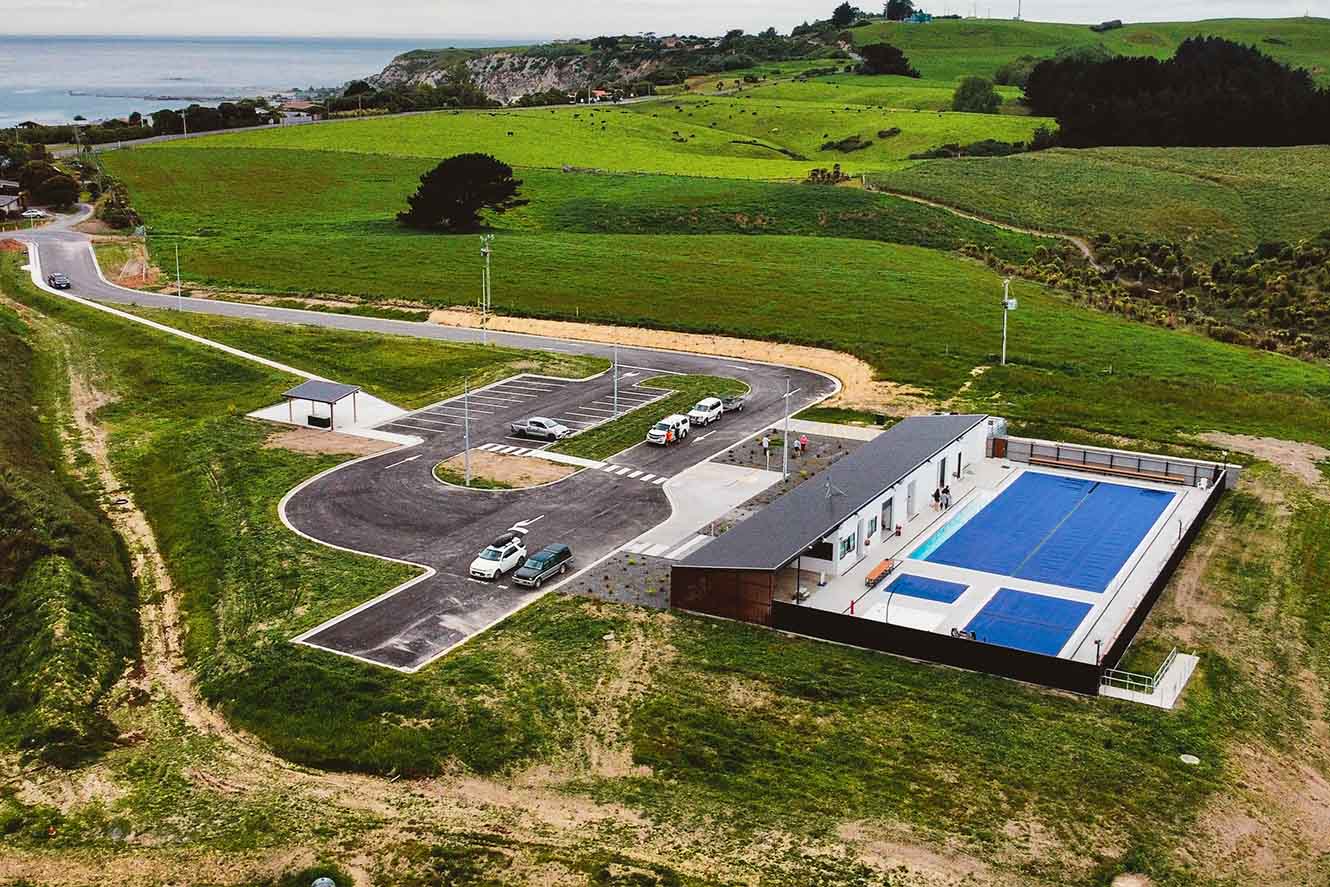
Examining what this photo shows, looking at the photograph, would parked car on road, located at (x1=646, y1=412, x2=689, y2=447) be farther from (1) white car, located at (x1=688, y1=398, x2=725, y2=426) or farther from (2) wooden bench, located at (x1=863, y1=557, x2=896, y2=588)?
(2) wooden bench, located at (x1=863, y1=557, x2=896, y2=588)

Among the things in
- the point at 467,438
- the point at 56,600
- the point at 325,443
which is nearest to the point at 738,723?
the point at 467,438

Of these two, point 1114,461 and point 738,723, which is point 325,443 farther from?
point 1114,461

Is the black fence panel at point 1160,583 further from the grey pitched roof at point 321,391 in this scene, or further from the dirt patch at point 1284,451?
the grey pitched roof at point 321,391

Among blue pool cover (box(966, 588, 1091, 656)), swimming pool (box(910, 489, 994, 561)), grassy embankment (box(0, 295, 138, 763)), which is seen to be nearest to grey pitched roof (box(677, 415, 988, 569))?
swimming pool (box(910, 489, 994, 561))

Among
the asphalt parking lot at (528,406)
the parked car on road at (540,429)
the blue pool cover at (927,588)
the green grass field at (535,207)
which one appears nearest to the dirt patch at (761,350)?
the asphalt parking lot at (528,406)

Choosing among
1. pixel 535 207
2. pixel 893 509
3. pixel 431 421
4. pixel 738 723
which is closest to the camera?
pixel 738 723

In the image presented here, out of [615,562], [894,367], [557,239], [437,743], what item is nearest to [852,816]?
[437,743]

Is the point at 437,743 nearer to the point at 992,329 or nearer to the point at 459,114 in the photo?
the point at 992,329
